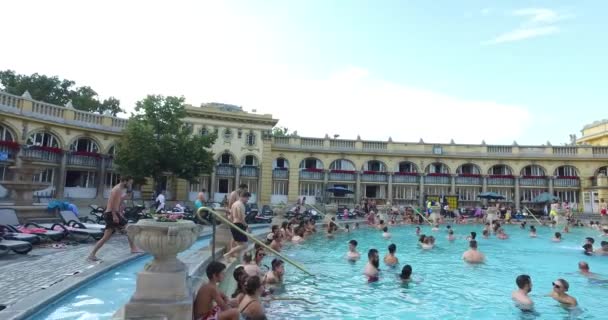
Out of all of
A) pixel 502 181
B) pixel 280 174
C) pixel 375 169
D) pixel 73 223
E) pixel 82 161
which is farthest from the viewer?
pixel 375 169

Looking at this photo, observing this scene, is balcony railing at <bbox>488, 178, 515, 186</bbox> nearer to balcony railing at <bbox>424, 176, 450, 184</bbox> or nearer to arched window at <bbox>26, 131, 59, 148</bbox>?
balcony railing at <bbox>424, 176, 450, 184</bbox>

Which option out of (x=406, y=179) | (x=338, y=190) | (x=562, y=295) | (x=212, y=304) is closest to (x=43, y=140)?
(x=338, y=190)

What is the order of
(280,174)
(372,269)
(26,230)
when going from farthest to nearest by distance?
(280,174)
(26,230)
(372,269)

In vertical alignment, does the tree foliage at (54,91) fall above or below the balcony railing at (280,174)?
above

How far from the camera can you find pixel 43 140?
2795 centimetres

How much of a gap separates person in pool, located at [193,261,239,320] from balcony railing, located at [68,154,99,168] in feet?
97.6

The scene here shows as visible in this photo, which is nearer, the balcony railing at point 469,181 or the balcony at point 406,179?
the balcony at point 406,179

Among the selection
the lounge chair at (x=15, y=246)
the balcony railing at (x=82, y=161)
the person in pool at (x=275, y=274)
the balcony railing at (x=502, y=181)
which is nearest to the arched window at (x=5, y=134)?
the balcony railing at (x=82, y=161)

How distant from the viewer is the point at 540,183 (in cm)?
4006

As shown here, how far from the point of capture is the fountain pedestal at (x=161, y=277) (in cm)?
402

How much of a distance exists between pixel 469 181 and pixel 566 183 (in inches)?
393

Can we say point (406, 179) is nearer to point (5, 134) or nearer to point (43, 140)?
point (43, 140)

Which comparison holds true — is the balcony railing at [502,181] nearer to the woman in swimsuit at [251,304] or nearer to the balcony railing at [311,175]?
the balcony railing at [311,175]

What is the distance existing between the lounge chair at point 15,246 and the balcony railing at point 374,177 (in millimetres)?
33872
